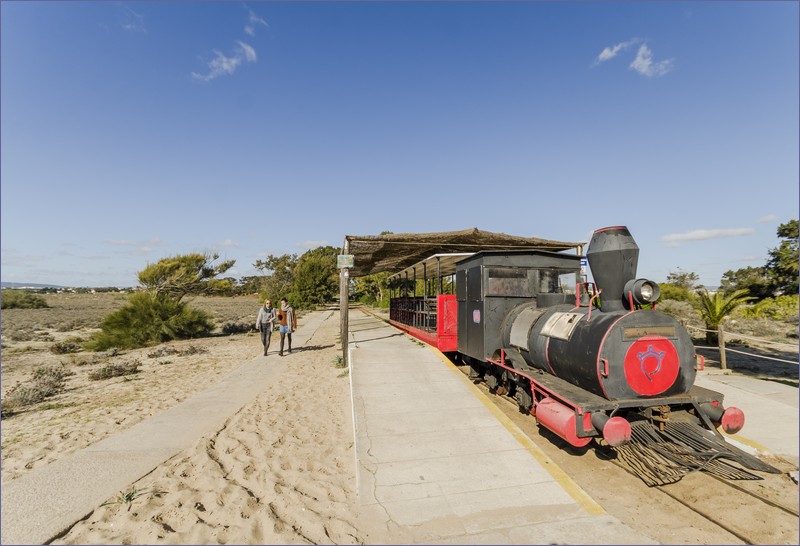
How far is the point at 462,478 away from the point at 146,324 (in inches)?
665

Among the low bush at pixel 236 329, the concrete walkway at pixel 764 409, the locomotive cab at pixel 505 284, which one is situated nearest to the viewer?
the concrete walkway at pixel 764 409

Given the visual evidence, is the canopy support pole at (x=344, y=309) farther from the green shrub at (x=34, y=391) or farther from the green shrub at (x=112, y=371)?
the green shrub at (x=34, y=391)

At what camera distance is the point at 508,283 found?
707cm

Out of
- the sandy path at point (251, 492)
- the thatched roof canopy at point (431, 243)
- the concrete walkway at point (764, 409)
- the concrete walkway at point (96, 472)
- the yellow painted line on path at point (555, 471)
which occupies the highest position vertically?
the thatched roof canopy at point (431, 243)

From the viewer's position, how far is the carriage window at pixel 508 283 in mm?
7004

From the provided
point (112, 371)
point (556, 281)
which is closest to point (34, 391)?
point (112, 371)

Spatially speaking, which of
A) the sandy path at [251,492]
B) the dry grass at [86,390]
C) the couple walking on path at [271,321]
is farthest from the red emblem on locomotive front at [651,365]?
the couple walking on path at [271,321]

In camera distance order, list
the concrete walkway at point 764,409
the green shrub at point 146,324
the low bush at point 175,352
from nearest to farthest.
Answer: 1. the concrete walkway at point 764,409
2. the low bush at point 175,352
3. the green shrub at point 146,324

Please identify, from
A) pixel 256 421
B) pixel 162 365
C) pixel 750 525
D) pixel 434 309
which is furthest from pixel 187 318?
pixel 750 525

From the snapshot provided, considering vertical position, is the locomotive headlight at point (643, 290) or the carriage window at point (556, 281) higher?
the carriage window at point (556, 281)

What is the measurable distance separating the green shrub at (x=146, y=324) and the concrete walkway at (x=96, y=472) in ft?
34.5

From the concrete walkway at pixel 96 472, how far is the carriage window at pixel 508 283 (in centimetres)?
540

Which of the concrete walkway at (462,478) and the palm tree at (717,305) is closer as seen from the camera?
the concrete walkway at (462,478)

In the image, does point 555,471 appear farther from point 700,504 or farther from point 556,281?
point 556,281
